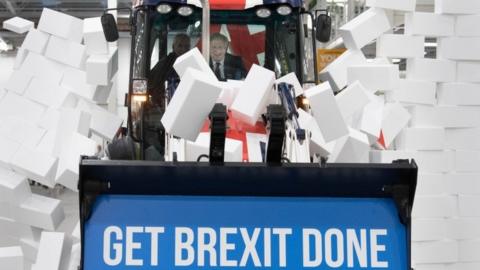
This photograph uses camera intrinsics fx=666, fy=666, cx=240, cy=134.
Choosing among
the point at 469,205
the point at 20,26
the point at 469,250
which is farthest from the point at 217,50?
the point at 20,26

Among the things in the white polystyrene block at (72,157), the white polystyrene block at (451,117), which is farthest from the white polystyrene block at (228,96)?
the white polystyrene block at (451,117)

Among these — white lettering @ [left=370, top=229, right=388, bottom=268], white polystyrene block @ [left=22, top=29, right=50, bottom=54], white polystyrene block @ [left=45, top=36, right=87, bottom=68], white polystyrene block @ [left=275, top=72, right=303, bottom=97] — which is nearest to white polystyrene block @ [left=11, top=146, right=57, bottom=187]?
white polystyrene block @ [left=45, top=36, right=87, bottom=68]

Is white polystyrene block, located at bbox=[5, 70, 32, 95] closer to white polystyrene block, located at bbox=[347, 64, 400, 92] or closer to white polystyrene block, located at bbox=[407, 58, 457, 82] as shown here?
white polystyrene block, located at bbox=[347, 64, 400, 92]

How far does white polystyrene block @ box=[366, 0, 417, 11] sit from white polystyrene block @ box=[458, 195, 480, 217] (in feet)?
5.20

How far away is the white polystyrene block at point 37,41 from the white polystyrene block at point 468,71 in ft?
11.8

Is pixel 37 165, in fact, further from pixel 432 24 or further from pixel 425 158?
pixel 432 24

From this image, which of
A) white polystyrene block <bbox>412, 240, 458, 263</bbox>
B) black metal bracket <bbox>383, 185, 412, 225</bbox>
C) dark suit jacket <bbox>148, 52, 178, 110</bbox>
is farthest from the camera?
white polystyrene block <bbox>412, 240, 458, 263</bbox>

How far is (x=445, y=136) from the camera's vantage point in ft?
17.8

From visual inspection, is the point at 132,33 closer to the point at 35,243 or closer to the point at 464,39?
the point at 35,243

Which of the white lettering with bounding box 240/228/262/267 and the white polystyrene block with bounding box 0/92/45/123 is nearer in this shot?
the white lettering with bounding box 240/228/262/267

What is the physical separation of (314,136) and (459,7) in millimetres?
2149

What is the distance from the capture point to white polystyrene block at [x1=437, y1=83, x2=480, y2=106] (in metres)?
5.38

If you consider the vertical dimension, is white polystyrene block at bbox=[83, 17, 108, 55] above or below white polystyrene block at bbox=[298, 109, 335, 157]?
above

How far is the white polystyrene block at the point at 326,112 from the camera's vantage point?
3.60 meters
